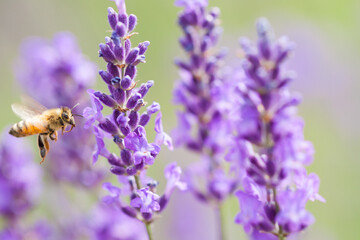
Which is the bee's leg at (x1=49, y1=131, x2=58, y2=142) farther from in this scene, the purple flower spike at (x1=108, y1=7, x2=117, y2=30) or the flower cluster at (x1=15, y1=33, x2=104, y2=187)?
the purple flower spike at (x1=108, y1=7, x2=117, y2=30)

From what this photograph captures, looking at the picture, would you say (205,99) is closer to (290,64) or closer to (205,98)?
(205,98)

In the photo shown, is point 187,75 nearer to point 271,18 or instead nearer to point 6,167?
point 6,167

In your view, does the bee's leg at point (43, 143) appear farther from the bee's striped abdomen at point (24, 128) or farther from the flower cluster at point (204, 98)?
the flower cluster at point (204, 98)

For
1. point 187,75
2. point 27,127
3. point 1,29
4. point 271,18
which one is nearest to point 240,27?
point 271,18

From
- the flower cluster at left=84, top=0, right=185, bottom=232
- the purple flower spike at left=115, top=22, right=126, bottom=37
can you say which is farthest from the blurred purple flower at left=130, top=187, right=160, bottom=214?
the purple flower spike at left=115, top=22, right=126, bottom=37

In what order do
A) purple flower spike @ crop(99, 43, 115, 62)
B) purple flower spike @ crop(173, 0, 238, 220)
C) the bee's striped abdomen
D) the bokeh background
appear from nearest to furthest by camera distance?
purple flower spike @ crop(99, 43, 115, 62) → the bee's striped abdomen → purple flower spike @ crop(173, 0, 238, 220) → the bokeh background

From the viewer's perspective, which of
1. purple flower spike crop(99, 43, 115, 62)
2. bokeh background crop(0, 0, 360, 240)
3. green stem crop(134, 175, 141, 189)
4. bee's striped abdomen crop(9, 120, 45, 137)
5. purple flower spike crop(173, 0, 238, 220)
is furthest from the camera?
bokeh background crop(0, 0, 360, 240)

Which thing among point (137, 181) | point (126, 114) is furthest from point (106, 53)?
point (137, 181)
